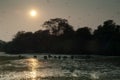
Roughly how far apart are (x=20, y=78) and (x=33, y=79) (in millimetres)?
2105

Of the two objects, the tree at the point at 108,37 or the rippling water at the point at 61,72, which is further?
the tree at the point at 108,37

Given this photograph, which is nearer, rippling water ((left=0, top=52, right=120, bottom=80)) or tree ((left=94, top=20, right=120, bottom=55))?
rippling water ((left=0, top=52, right=120, bottom=80))

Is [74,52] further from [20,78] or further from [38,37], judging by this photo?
[20,78]

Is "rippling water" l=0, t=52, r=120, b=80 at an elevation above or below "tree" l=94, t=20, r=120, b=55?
below

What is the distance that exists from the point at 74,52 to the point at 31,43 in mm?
29675

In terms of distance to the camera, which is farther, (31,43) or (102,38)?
(31,43)

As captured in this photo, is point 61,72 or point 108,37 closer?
point 61,72

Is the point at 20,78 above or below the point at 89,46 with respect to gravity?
below

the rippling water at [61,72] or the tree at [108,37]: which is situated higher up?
the tree at [108,37]

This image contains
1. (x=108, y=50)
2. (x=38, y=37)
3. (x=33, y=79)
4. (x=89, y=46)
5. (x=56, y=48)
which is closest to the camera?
(x=33, y=79)

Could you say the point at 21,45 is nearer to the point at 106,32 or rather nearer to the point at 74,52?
the point at 74,52

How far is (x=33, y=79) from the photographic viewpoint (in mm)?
31219

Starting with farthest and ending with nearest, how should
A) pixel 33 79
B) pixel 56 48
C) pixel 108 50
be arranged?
pixel 56 48 < pixel 108 50 < pixel 33 79

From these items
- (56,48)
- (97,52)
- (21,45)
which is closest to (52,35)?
(56,48)
